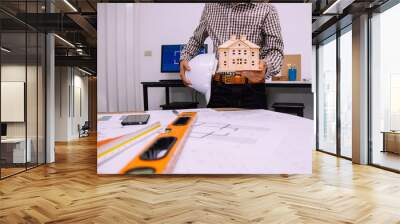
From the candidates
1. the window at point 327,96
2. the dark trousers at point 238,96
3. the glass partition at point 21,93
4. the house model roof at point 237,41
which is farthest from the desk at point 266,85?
the window at point 327,96

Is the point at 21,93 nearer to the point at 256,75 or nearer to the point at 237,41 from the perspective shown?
the point at 237,41

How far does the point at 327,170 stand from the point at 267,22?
8.94 ft

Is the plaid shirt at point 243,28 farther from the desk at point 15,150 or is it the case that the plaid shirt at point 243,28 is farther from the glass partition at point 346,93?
the desk at point 15,150

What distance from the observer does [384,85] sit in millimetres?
6535

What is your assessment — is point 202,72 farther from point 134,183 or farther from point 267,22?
point 134,183

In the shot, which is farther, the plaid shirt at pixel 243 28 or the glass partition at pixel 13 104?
the glass partition at pixel 13 104

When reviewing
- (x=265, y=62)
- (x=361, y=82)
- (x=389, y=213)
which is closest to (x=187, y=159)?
(x=265, y=62)

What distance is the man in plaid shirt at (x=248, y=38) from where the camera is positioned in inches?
216

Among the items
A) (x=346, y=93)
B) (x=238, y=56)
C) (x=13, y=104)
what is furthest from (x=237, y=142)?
(x=13, y=104)

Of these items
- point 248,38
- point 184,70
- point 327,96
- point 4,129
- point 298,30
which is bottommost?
point 4,129

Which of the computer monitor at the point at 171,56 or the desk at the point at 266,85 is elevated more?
the computer monitor at the point at 171,56

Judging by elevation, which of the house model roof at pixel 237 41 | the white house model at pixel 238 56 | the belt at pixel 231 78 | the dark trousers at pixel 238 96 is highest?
the house model roof at pixel 237 41

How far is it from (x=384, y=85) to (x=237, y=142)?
3.07m

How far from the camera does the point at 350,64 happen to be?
7.52 m
